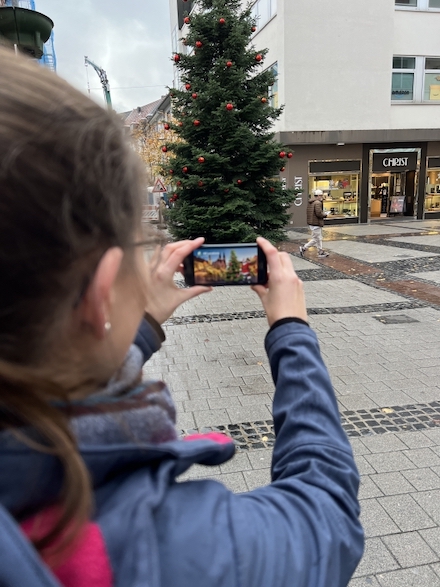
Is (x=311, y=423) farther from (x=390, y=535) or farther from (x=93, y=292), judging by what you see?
(x=390, y=535)

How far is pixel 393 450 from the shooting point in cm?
347

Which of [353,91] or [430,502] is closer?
[430,502]

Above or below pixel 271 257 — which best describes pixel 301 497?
below

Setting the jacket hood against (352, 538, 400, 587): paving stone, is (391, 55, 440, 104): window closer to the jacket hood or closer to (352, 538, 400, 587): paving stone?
(352, 538, 400, 587): paving stone

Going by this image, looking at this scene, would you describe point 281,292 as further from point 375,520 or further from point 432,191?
point 432,191

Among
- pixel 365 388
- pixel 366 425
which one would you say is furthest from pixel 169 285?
pixel 365 388

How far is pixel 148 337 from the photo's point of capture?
4.20 ft

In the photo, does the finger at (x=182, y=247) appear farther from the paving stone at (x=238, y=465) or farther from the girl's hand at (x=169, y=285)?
the paving stone at (x=238, y=465)

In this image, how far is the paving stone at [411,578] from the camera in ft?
7.53

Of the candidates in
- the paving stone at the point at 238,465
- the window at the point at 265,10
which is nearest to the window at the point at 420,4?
the window at the point at 265,10

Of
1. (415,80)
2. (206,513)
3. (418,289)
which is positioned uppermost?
(415,80)

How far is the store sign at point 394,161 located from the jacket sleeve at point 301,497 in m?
22.1

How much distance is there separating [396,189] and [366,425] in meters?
21.9

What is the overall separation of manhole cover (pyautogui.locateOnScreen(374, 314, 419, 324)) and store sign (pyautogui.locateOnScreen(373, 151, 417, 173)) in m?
16.1
